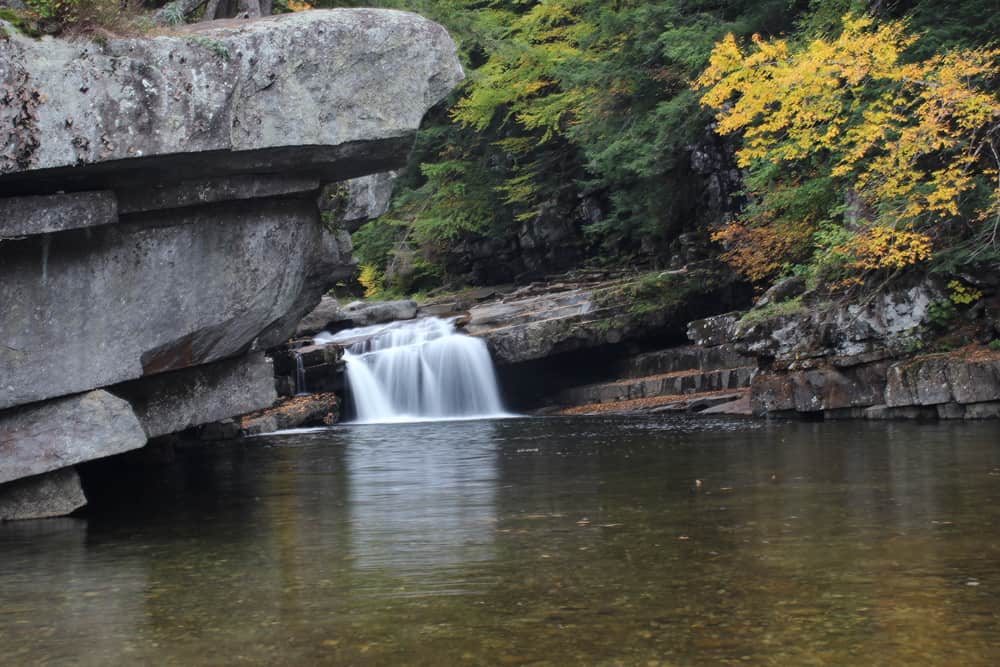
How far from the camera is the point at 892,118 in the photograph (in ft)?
56.3

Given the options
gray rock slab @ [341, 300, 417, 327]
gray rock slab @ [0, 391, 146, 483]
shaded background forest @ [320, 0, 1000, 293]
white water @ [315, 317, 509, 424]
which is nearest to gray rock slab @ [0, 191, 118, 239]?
gray rock slab @ [0, 391, 146, 483]

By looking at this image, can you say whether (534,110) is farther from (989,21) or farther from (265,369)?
(265,369)

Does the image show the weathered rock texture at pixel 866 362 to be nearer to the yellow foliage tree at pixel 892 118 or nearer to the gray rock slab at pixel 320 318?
the yellow foliage tree at pixel 892 118

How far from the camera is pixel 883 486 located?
10.5 m

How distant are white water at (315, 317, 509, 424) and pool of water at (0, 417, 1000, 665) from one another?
1360cm

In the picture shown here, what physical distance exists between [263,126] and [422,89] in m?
2.15

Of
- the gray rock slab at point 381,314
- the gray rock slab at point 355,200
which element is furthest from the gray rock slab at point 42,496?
the gray rock slab at point 381,314

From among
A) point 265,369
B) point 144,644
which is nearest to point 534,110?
point 265,369

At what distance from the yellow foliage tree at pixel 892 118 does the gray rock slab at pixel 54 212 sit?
33.1ft

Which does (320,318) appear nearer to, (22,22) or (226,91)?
(226,91)

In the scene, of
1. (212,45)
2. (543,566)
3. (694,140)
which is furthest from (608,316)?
(543,566)

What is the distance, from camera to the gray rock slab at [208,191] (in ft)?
39.0

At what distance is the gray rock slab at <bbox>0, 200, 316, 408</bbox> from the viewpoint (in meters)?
11.5

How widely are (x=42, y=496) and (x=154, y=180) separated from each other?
378 centimetres
